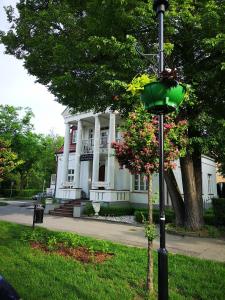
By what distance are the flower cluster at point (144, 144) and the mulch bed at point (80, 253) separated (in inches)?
116

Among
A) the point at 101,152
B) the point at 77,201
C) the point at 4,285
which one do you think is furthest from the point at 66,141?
the point at 4,285

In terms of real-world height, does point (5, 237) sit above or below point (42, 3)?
below

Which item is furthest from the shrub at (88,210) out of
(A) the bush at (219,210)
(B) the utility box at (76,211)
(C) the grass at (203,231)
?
(A) the bush at (219,210)

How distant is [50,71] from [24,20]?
224 centimetres

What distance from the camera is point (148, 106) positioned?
3.97 metres

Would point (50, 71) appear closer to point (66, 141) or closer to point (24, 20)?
point (24, 20)

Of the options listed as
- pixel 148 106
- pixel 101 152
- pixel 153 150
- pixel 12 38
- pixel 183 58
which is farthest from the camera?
pixel 101 152

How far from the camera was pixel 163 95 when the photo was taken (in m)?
3.80

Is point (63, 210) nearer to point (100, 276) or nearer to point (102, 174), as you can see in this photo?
point (102, 174)

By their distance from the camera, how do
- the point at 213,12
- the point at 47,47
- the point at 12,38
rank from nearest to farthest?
the point at 213,12
the point at 47,47
the point at 12,38

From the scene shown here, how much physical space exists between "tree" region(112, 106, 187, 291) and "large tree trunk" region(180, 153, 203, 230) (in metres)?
7.04

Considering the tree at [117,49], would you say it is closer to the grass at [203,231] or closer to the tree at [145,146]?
the grass at [203,231]

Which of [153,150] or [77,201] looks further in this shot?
[77,201]

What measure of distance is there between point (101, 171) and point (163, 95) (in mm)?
23070
